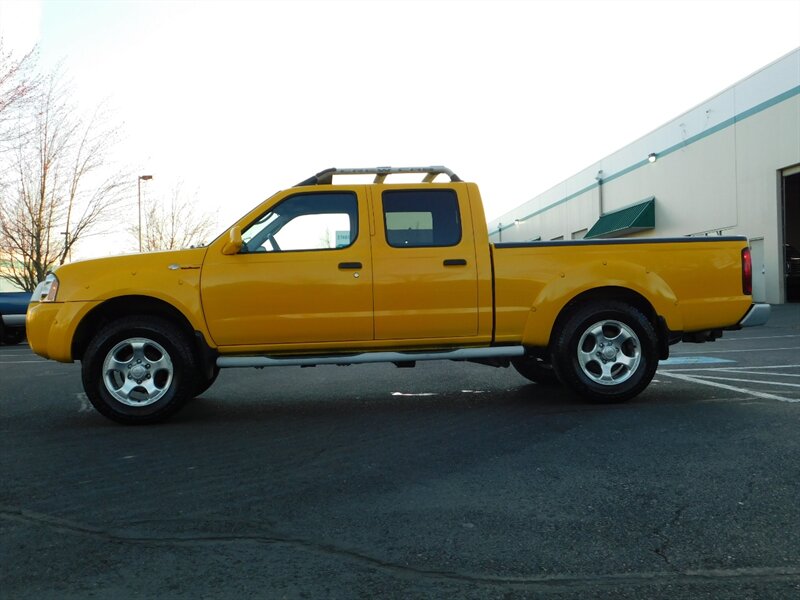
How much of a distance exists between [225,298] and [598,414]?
330 centimetres

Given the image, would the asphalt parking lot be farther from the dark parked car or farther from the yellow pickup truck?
the dark parked car

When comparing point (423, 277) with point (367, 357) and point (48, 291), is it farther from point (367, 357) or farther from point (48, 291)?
point (48, 291)

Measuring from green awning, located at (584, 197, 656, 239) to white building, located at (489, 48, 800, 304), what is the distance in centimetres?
5

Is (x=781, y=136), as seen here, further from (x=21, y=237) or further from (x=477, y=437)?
(x=21, y=237)

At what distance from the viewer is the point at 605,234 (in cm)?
3425

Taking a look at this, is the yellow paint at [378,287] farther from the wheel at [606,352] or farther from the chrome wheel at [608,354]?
the chrome wheel at [608,354]

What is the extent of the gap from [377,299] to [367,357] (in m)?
0.51

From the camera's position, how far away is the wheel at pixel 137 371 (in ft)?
19.9

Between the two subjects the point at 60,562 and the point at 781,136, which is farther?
the point at 781,136

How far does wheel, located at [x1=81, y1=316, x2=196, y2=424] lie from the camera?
6059 mm

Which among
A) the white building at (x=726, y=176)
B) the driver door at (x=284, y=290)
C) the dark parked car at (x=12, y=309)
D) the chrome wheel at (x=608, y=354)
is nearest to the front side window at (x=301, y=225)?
the driver door at (x=284, y=290)

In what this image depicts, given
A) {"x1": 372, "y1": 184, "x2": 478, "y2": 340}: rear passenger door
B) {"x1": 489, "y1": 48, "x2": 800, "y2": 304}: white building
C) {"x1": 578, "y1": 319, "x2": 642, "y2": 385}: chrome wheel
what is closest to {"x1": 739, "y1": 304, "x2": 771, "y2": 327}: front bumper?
{"x1": 578, "y1": 319, "x2": 642, "y2": 385}: chrome wheel

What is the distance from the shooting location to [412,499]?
379 centimetres

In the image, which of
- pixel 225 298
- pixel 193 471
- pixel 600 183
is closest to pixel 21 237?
pixel 225 298
